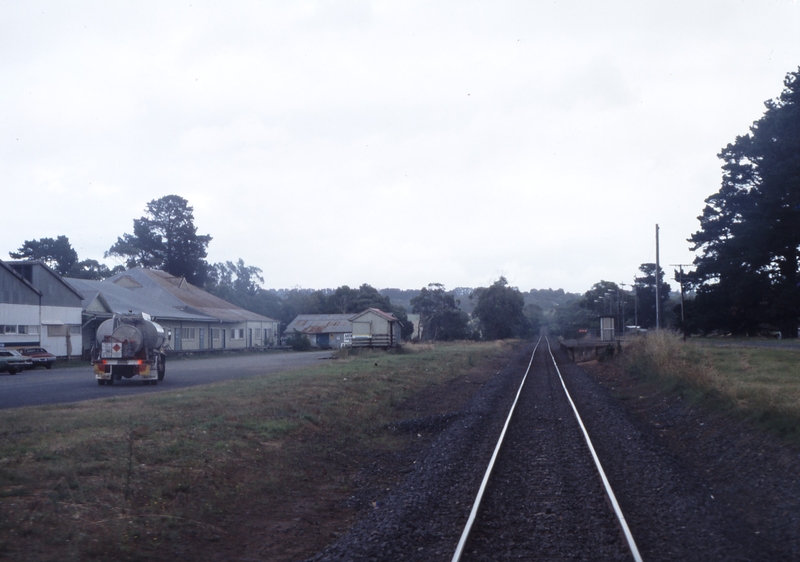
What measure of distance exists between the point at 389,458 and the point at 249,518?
12.9 feet

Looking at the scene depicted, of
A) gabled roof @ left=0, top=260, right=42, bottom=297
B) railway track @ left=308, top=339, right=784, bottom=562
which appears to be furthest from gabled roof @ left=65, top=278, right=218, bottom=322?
railway track @ left=308, top=339, right=784, bottom=562

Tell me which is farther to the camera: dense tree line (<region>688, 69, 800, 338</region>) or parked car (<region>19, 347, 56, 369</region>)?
dense tree line (<region>688, 69, 800, 338</region>)

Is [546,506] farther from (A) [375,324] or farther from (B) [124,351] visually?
(A) [375,324]

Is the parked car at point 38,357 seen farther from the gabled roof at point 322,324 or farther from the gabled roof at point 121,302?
the gabled roof at point 322,324

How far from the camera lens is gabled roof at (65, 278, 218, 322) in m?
42.3

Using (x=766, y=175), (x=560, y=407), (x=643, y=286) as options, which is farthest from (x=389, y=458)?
(x=643, y=286)

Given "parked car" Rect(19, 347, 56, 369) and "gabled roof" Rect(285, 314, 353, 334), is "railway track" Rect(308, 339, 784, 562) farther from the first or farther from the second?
"gabled roof" Rect(285, 314, 353, 334)

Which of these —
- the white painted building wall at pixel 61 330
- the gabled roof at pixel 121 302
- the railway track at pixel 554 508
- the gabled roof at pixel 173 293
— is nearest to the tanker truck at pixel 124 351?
the railway track at pixel 554 508

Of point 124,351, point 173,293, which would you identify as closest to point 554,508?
point 124,351

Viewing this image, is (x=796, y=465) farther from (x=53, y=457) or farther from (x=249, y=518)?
(x=53, y=457)

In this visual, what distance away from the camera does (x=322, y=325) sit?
78.6 metres

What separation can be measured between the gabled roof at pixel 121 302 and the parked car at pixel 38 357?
793 cm

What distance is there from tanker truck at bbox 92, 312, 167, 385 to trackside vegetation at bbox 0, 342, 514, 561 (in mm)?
6117

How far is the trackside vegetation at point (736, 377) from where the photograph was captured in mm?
11570
